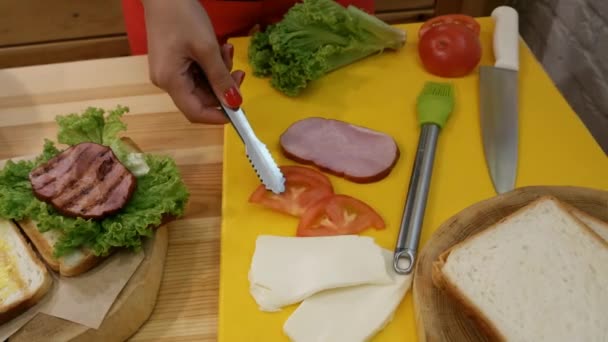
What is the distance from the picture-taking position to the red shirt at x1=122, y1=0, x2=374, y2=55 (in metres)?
1.88

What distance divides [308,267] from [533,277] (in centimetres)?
45

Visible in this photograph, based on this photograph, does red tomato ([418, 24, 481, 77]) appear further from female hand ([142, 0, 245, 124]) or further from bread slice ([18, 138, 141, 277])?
bread slice ([18, 138, 141, 277])

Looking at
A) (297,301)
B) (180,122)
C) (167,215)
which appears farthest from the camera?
(180,122)

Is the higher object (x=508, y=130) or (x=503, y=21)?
(x=503, y=21)

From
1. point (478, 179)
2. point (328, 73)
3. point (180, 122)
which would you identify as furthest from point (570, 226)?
point (180, 122)

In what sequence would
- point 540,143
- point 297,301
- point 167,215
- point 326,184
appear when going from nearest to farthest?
point 297,301
point 167,215
point 326,184
point 540,143

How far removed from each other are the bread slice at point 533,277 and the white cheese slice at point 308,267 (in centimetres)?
14

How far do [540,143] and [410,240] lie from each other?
52cm

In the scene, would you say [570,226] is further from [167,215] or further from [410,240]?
[167,215]

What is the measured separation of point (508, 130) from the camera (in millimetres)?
1551

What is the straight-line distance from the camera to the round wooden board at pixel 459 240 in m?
1.12

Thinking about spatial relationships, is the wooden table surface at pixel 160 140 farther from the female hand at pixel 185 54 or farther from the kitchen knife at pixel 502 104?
the kitchen knife at pixel 502 104

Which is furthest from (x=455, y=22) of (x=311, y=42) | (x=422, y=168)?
(x=422, y=168)

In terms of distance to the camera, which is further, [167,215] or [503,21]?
[503,21]
